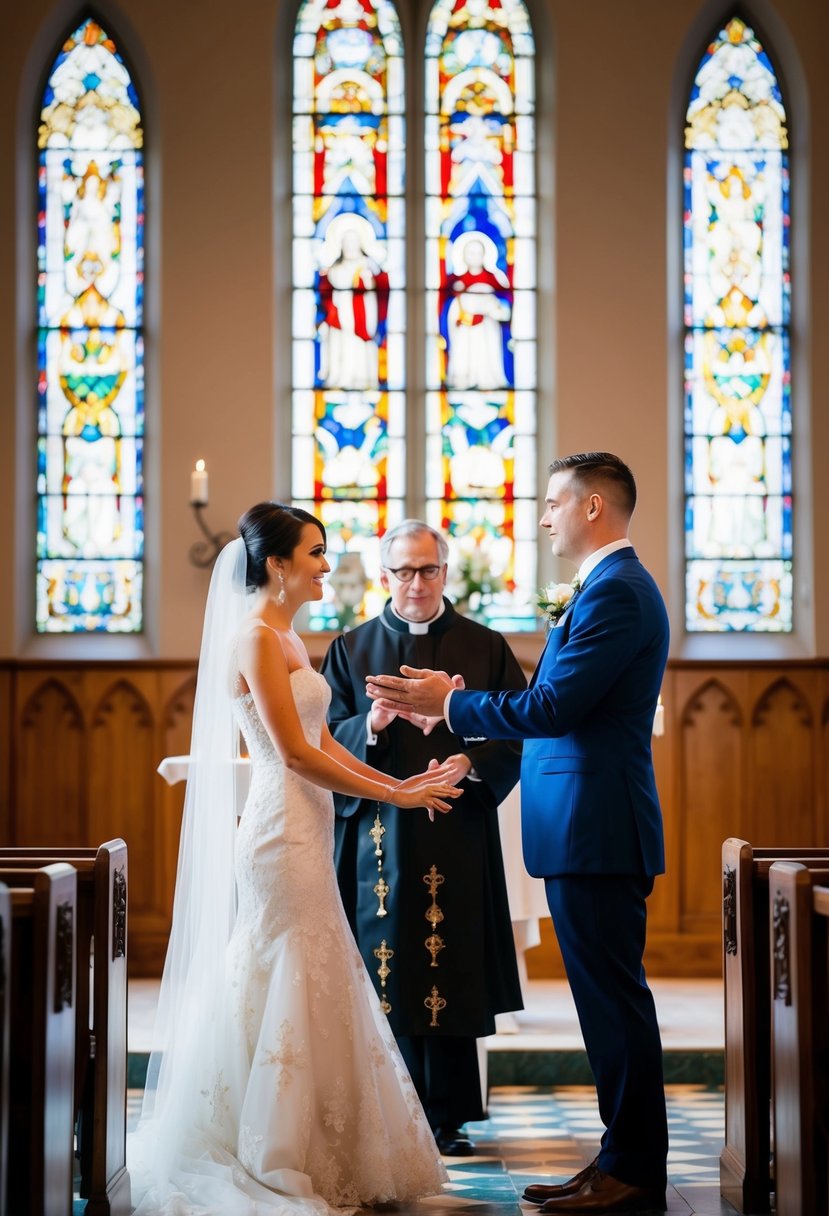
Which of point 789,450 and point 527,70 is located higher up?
point 527,70

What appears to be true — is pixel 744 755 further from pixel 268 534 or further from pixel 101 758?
pixel 268 534

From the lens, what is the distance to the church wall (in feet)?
25.2

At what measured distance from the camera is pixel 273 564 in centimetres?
412

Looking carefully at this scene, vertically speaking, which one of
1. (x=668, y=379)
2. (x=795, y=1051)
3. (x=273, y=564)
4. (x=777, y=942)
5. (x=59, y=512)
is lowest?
(x=795, y=1051)

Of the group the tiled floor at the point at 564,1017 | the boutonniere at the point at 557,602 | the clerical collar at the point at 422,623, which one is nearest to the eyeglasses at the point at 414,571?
the clerical collar at the point at 422,623

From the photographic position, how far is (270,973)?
3873mm

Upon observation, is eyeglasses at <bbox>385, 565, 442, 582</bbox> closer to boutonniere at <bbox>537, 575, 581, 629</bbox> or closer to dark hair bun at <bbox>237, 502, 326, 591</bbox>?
boutonniere at <bbox>537, 575, 581, 629</bbox>

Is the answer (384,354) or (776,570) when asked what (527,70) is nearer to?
(384,354)

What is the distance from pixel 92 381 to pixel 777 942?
5.69 metres

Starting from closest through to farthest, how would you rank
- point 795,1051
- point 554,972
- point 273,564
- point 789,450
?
point 795,1051, point 273,564, point 554,972, point 789,450

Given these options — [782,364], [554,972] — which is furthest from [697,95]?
[554,972]

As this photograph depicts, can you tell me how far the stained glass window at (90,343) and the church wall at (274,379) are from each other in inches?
4.3

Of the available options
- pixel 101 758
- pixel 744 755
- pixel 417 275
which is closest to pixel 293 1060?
pixel 101 758

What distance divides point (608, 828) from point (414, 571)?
4.19 ft
